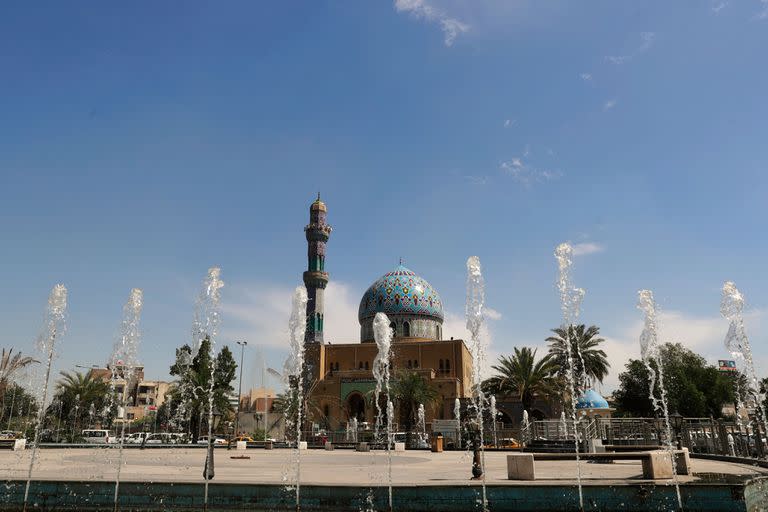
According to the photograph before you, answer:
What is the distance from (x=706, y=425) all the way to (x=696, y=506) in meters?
16.8

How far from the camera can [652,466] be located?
10531mm

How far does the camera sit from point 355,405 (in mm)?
45031

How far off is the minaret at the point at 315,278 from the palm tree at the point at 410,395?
18.0 m

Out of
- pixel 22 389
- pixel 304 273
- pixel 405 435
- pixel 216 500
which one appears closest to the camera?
pixel 216 500

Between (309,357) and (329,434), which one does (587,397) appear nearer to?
(329,434)

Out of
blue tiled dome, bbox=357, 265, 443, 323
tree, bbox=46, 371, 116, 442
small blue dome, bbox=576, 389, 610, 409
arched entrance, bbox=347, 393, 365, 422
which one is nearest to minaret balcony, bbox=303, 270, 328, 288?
blue tiled dome, bbox=357, 265, 443, 323

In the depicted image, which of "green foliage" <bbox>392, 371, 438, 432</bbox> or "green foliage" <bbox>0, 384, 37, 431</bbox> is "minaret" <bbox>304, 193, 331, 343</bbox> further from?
"green foliage" <bbox>0, 384, 37, 431</bbox>

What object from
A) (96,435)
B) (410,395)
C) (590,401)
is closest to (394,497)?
(410,395)

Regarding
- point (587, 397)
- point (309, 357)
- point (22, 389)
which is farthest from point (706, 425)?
point (22, 389)

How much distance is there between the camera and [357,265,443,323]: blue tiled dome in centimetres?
5125

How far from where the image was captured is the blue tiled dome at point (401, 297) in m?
51.2

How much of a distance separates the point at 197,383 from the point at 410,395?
44.9 feet

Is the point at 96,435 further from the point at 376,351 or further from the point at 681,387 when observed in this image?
the point at 681,387

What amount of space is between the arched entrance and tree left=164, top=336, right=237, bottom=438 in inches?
348
